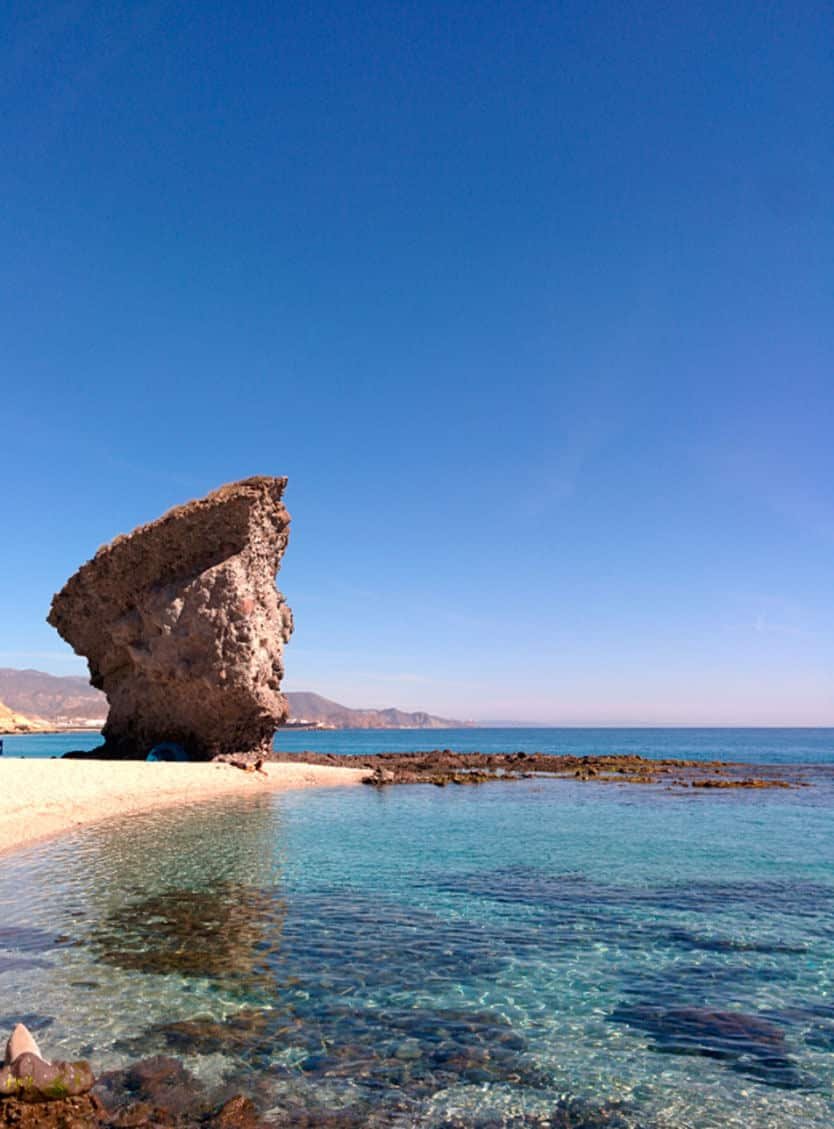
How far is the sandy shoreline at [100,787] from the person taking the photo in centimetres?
2323

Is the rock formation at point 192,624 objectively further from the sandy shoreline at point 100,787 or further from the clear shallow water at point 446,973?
the clear shallow water at point 446,973

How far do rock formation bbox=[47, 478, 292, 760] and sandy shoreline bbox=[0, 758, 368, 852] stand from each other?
457cm

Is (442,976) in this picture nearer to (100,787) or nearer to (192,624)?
(100,787)

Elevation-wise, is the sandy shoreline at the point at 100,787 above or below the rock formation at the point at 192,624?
below

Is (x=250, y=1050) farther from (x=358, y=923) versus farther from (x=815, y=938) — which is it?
(x=815, y=938)

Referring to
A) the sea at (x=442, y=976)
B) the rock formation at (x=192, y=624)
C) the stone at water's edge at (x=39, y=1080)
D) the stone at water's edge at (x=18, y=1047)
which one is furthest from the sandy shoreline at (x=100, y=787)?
the stone at water's edge at (x=39, y=1080)

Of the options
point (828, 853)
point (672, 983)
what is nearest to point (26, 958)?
point (672, 983)

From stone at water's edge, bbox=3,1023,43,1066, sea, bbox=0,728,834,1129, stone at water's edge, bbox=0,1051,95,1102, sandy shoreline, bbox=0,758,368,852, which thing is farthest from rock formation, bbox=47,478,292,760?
stone at water's edge, bbox=0,1051,95,1102

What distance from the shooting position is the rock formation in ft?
140

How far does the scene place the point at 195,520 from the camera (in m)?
43.4

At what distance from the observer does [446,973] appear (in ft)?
34.9

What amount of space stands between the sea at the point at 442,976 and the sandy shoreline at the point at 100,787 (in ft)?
7.78

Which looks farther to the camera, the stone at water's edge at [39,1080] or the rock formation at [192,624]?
the rock formation at [192,624]

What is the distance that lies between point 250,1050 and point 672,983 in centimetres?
607
